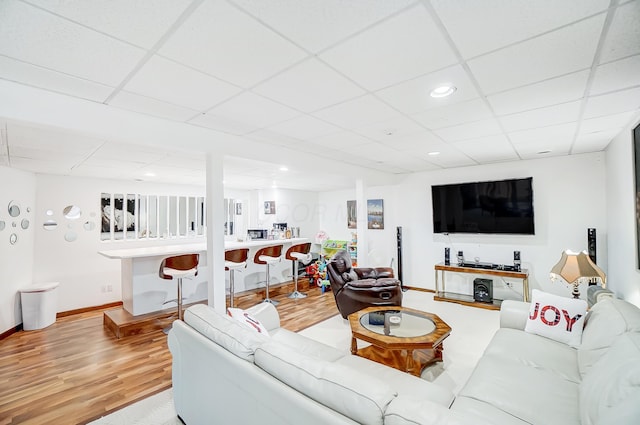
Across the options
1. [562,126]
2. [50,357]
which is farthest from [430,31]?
[50,357]

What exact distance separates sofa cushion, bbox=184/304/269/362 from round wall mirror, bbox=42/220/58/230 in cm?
439

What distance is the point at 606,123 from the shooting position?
2.92 metres

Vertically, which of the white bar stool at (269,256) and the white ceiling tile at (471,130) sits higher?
the white ceiling tile at (471,130)

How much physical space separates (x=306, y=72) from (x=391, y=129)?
145 centimetres

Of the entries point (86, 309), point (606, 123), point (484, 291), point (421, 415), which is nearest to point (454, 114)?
point (606, 123)

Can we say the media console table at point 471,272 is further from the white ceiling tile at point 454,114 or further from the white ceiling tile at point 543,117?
the white ceiling tile at point 454,114

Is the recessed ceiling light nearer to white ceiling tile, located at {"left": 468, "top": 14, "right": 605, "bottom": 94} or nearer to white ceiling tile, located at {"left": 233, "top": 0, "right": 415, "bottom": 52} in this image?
white ceiling tile, located at {"left": 468, "top": 14, "right": 605, "bottom": 94}

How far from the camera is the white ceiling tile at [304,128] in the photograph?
274cm

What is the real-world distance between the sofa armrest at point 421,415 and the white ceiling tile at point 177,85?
2.02 meters

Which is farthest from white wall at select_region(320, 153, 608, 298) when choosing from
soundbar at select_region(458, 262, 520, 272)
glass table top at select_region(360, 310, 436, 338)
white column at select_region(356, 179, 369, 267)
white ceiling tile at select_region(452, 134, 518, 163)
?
glass table top at select_region(360, 310, 436, 338)

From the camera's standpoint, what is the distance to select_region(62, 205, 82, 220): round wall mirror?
507cm

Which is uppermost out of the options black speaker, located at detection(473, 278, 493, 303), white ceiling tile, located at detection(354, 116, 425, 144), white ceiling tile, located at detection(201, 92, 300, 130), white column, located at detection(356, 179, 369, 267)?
white ceiling tile, located at detection(201, 92, 300, 130)

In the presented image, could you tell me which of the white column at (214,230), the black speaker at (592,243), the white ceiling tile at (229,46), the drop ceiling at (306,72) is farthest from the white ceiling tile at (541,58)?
the black speaker at (592,243)

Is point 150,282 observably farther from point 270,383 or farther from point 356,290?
point 270,383
